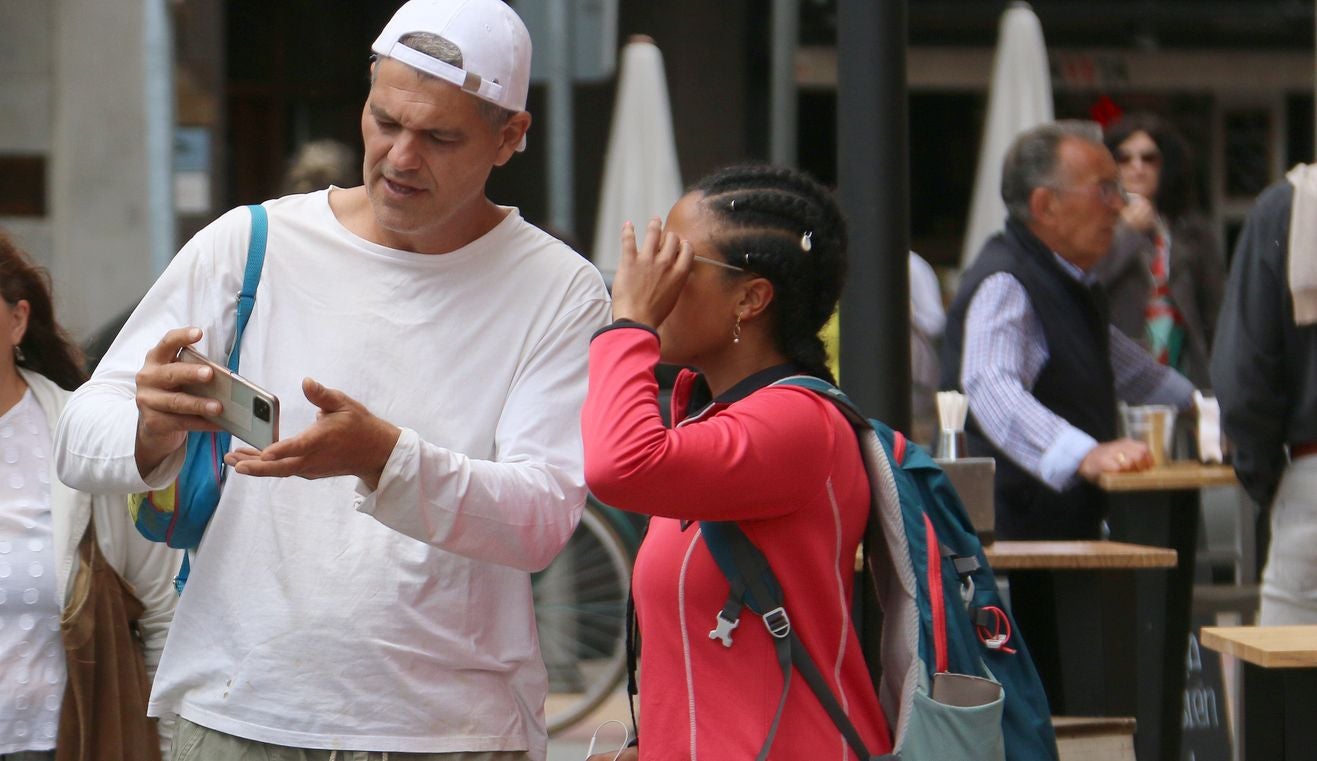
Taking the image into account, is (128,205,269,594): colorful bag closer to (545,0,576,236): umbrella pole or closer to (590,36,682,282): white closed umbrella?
(590,36,682,282): white closed umbrella

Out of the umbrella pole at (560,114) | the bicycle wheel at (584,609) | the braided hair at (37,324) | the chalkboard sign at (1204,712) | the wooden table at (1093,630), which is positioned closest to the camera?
the braided hair at (37,324)

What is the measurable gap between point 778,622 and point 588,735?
4406 millimetres

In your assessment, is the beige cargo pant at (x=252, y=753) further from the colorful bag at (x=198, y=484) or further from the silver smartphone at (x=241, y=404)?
the silver smartphone at (x=241, y=404)

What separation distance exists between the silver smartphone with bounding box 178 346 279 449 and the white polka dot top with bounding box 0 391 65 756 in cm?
106

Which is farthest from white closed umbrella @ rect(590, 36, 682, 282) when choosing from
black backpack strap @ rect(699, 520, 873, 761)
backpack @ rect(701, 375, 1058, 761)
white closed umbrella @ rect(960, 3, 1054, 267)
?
black backpack strap @ rect(699, 520, 873, 761)

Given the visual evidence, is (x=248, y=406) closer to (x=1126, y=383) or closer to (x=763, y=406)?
(x=763, y=406)

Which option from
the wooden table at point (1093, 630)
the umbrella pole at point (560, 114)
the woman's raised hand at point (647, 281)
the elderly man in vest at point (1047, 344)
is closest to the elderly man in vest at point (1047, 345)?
the elderly man in vest at point (1047, 344)

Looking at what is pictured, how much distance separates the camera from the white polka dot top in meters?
3.17

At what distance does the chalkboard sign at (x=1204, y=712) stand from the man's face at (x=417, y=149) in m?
3.64

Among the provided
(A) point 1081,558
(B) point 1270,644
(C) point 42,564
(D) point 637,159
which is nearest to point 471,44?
(C) point 42,564

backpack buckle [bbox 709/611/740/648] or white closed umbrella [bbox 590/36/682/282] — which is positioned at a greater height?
white closed umbrella [bbox 590/36/682/282]

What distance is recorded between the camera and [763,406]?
8.12 ft

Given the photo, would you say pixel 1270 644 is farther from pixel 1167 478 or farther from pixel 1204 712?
pixel 1204 712

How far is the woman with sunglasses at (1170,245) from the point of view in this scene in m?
7.18
